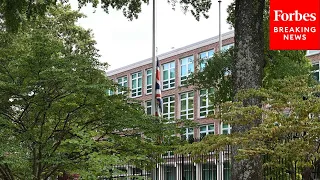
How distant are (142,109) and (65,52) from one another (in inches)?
114

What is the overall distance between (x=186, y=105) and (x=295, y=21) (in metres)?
38.3

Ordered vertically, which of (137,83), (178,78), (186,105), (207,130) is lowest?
(207,130)

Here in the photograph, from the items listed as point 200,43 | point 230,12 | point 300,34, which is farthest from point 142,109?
point 200,43

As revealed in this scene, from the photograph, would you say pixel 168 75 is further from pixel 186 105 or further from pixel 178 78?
pixel 186 105

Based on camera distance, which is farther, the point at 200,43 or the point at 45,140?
the point at 200,43


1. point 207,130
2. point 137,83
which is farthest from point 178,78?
point 137,83

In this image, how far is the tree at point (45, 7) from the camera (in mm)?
15734

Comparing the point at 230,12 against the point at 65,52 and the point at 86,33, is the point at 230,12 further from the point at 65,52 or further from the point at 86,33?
the point at 86,33

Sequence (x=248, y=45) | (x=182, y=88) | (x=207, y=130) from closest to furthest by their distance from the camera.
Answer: (x=248, y=45) → (x=207, y=130) → (x=182, y=88)

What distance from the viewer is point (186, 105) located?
54.9m

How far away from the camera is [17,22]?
52.1 feet

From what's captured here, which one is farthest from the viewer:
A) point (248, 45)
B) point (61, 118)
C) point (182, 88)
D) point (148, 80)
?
point (148, 80)

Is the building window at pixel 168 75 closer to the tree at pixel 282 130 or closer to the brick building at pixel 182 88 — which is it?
the brick building at pixel 182 88

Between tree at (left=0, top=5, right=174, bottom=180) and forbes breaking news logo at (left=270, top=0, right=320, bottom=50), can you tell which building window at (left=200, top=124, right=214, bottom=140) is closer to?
forbes breaking news logo at (left=270, top=0, right=320, bottom=50)
